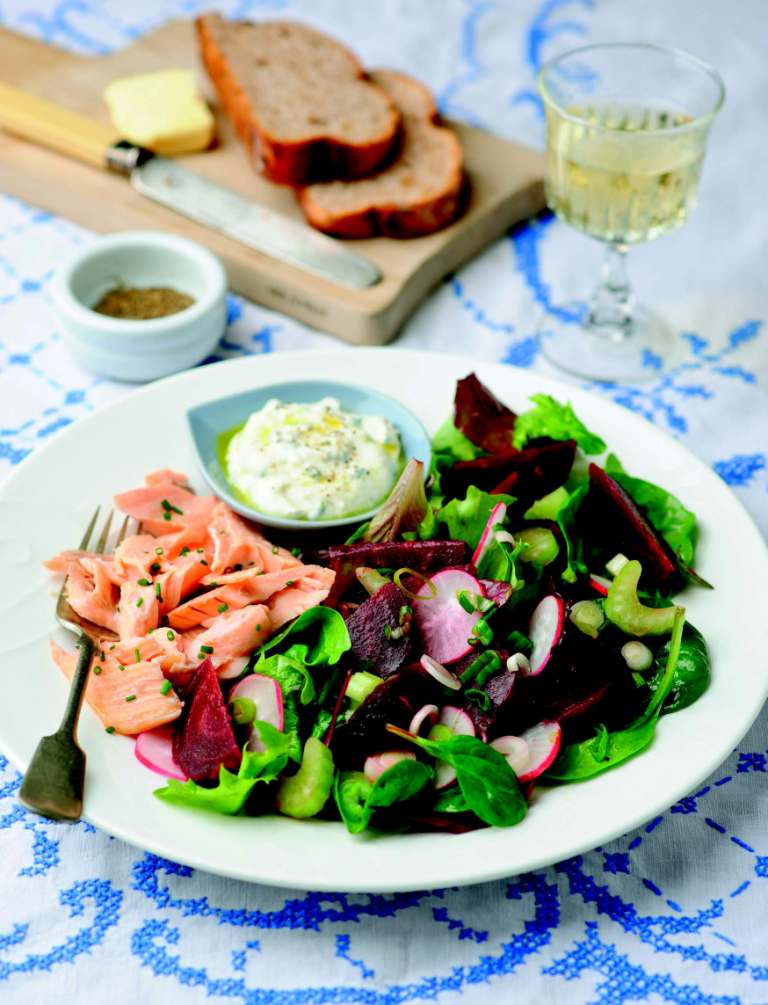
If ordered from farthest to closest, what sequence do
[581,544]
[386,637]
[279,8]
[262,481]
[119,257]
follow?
1. [279,8]
2. [119,257]
3. [262,481]
4. [581,544]
5. [386,637]

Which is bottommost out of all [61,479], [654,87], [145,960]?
[145,960]

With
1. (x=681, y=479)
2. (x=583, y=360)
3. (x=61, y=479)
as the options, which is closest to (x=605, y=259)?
(x=583, y=360)

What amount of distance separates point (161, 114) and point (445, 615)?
2757 mm

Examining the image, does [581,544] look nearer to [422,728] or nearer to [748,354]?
[422,728]

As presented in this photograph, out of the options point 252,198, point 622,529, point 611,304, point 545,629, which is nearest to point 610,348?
point 611,304

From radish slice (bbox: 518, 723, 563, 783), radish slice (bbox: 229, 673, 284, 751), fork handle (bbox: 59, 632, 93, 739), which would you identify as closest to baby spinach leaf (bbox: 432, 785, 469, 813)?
radish slice (bbox: 518, 723, 563, 783)

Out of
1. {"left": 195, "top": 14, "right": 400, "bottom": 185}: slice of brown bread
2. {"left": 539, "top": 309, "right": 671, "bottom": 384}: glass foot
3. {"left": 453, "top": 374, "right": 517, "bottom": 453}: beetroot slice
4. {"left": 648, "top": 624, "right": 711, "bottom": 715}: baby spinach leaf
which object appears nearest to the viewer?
{"left": 648, "top": 624, "right": 711, "bottom": 715}: baby spinach leaf

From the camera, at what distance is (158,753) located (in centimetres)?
222

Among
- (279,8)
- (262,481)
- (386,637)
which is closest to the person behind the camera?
(386,637)

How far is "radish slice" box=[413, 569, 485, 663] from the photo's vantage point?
2.31 meters

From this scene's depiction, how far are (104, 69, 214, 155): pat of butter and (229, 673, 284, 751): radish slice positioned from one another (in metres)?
2.65

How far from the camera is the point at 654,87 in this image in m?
3.80

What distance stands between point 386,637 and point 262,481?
72 centimetres

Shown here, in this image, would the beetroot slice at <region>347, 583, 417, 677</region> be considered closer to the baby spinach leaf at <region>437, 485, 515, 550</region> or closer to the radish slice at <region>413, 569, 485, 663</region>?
the radish slice at <region>413, 569, 485, 663</region>
